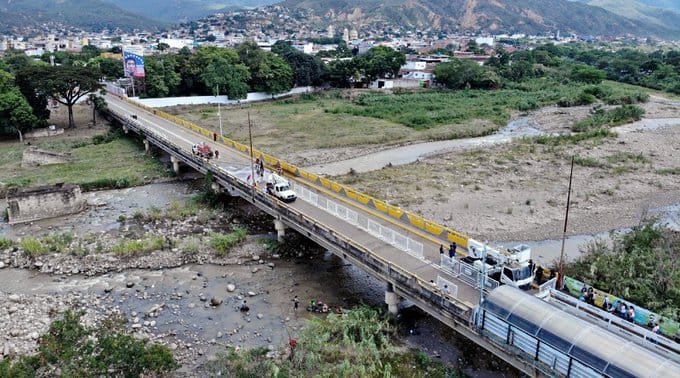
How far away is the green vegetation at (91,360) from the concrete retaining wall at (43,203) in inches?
827

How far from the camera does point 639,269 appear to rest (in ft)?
80.6

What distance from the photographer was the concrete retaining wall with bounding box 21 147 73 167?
47.4 metres

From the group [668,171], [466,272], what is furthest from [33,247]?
[668,171]

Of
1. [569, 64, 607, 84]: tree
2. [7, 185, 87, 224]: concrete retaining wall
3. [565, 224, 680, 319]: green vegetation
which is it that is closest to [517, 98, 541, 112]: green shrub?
[569, 64, 607, 84]: tree

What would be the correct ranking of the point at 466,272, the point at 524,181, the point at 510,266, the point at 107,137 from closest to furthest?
the point at 510,266 → the point at 466,272 → the point at 524,181 → the point at 107,137

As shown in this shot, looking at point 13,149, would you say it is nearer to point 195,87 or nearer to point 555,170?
point 195,87

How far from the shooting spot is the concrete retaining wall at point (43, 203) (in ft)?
115

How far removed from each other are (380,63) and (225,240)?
76410 mm

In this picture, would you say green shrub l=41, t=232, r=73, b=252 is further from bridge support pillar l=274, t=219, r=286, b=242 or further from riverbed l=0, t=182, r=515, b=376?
bridge support pillar l=274, t=219, r=286, b=242

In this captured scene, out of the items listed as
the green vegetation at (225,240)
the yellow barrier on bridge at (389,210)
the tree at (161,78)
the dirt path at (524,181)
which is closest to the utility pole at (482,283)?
the yellow barrier on bridge at (389,210)

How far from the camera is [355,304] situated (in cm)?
2433

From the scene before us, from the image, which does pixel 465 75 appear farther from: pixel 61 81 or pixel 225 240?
pixel 225 240

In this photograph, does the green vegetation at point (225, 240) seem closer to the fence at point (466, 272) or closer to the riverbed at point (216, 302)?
the riverbed at point (216, 302)

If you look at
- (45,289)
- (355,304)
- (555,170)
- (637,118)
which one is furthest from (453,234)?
(637,118)
